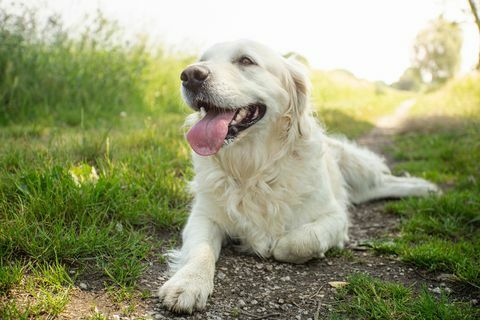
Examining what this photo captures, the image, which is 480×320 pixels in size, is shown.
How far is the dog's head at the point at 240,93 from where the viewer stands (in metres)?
2.67

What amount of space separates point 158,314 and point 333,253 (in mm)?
1422

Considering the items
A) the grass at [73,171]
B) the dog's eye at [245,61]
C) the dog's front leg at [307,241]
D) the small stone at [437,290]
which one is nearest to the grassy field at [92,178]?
the grass at [73,171]

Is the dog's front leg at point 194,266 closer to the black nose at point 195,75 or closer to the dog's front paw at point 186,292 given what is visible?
the dog's front paw at point 186,292

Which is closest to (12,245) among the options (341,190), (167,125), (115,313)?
(115,313)

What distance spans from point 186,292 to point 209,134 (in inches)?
40.7

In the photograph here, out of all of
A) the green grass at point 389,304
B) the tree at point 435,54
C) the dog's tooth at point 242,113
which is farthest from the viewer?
the tree at point 435,54

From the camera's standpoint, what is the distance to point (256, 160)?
9.62ft

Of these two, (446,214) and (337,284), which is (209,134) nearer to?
(337,284)

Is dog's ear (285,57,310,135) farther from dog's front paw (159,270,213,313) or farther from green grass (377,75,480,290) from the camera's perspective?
Answer: dog's front paw (159,270,213,313)

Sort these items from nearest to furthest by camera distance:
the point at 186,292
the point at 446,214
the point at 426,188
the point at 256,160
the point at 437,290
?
the point at 186,292 < the point at 437,290 < the point at 256,160 < the point at 446,214 < the point at 426,188

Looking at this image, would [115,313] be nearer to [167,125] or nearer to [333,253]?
[333,253]

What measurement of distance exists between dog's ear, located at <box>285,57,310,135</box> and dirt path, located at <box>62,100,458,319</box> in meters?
0.96

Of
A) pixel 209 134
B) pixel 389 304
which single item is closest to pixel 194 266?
pixel 209 134

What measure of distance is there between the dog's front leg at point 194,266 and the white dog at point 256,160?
0.01 m
